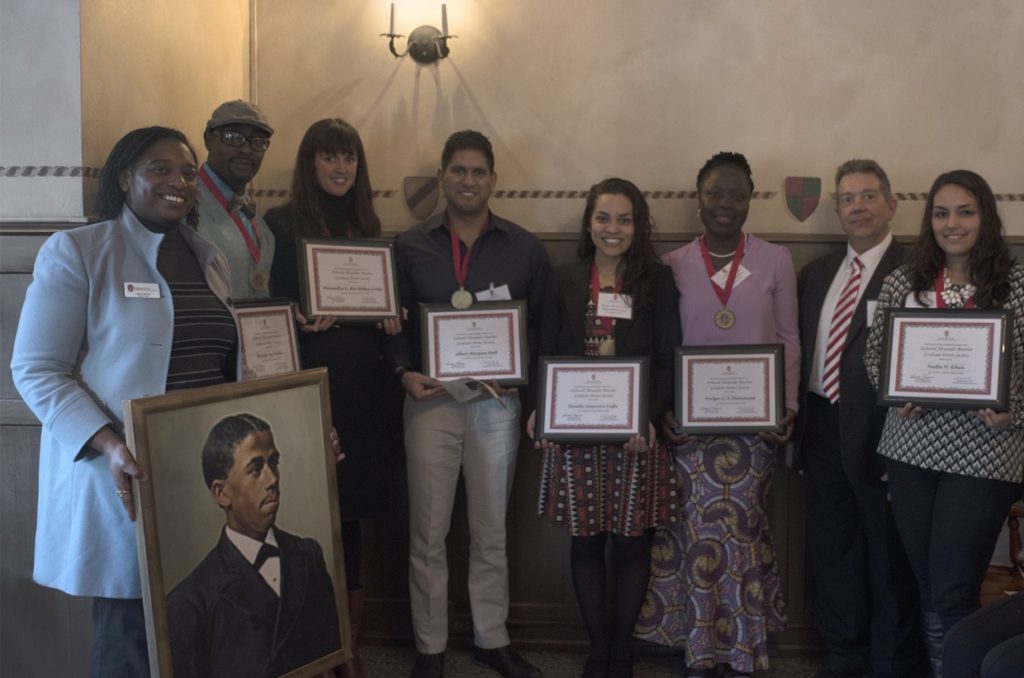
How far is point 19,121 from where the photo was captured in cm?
274

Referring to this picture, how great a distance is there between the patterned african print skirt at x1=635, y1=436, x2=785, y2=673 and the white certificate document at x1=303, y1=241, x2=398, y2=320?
3.92 ft

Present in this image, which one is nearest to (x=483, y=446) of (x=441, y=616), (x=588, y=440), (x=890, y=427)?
(x=588, y=440)

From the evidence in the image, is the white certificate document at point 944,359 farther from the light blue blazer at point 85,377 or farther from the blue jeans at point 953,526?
the light blue blazer at point 85,377

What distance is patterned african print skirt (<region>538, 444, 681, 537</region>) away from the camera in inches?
125

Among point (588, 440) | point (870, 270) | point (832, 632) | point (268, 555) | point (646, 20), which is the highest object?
point (646, 20)

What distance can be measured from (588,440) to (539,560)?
0.85m

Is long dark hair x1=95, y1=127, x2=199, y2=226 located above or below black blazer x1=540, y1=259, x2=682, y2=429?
above

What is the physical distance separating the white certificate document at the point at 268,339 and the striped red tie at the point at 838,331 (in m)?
1.83

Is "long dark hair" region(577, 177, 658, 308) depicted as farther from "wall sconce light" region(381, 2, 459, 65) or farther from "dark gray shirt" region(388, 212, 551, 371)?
"wall sconce light" region(381, 2, 459, 65)

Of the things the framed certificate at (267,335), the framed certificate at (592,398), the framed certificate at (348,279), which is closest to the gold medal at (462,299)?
the framed certificate at (348,279)

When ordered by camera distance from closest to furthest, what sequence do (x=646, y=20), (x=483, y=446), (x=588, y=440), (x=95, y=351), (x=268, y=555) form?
(x=95, y=351)
(x=268, y=555)
(x=588, y=440)
(x=483, y=446)
(x=646, y=20)

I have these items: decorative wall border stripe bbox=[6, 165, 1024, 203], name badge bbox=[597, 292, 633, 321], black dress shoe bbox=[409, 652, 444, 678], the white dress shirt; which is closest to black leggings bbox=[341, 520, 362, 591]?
black dress shoe bbox=[409, 652, 444, 678]

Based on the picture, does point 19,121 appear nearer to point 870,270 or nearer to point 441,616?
point 441,616

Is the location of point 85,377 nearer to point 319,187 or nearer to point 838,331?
point 319,187
